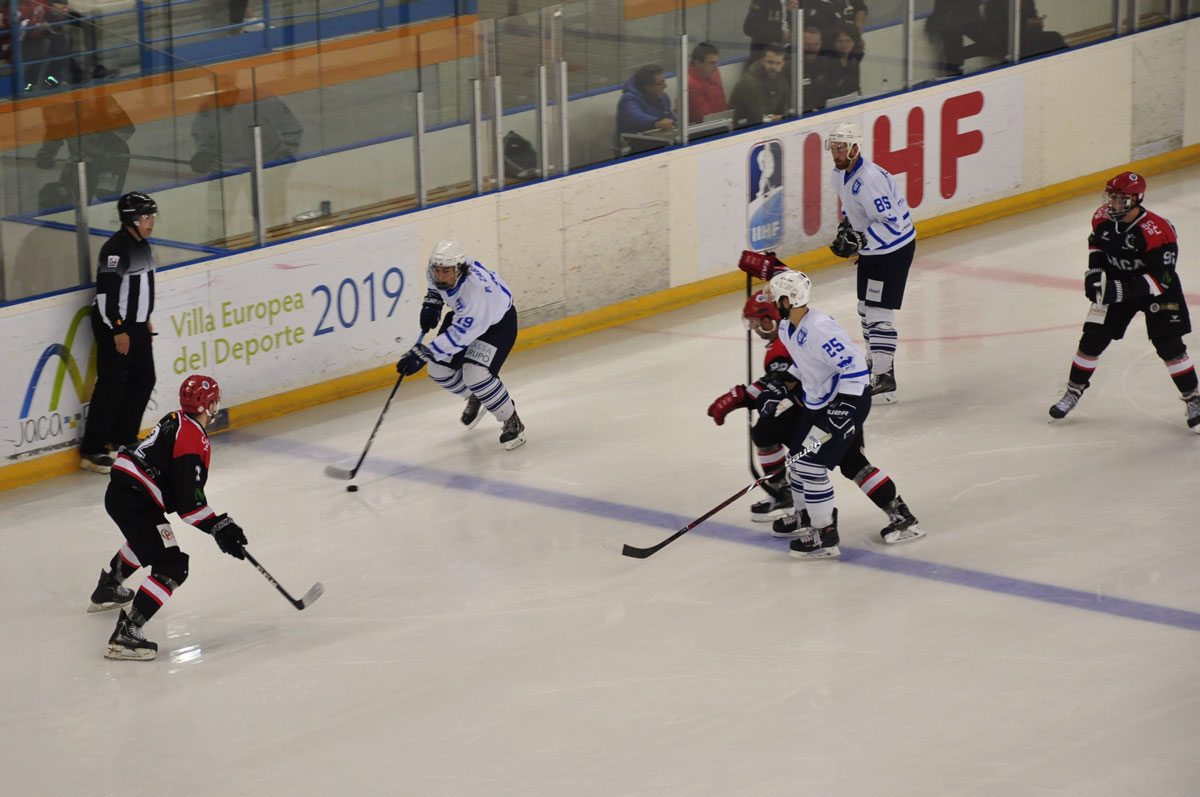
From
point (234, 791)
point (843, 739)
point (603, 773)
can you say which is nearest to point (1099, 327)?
point (843, 739)

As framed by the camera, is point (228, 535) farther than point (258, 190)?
No

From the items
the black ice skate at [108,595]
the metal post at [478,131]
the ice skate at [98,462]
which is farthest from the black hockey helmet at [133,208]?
the metal post at [478,131]

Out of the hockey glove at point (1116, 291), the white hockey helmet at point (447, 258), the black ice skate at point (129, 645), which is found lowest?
the black ice skate at point (129, 645)

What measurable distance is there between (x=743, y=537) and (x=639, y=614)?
2.90 feet

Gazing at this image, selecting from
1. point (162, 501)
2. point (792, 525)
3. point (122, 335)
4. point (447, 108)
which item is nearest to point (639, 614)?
point (792, 525)

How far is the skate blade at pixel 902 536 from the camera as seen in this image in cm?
671

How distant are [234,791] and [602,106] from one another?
6129mm

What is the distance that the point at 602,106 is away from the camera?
33.6ft

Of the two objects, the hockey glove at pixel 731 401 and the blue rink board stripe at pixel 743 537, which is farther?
the hockey glove at pixel 731 401

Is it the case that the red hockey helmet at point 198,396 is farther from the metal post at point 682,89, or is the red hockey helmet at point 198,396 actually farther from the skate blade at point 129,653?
the metal post at point 682,89

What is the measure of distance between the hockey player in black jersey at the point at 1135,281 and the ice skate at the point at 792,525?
186cm

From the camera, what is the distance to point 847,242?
8.29 metres

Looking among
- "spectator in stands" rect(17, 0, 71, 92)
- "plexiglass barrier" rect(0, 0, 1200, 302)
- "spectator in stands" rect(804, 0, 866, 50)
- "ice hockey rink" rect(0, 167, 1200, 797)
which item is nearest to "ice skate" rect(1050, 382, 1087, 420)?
"ice hockey rink" rect(0, 167, 1200, 797)

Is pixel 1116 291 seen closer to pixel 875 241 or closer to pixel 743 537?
pixel 875 241
